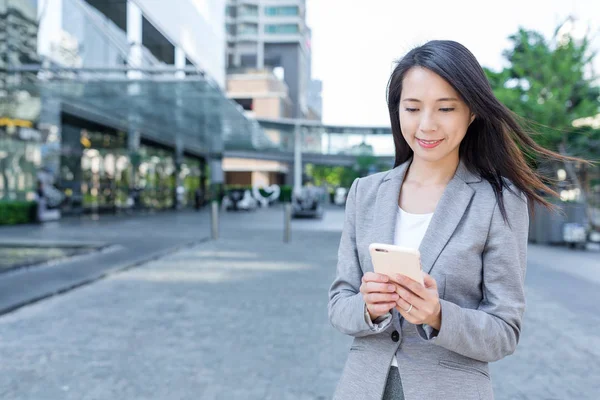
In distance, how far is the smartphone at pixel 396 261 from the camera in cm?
133

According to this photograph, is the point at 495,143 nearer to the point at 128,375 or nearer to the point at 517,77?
the point at 128,375

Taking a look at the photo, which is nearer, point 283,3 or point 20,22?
point 20,22

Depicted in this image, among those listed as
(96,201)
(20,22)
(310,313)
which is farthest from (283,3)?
(310,313)

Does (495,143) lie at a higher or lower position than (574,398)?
higher

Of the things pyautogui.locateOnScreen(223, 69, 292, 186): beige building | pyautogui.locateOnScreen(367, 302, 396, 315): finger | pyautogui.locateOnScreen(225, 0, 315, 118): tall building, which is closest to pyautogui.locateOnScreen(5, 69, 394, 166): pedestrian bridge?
pyautogui.locateOnScreen(367, 302, 396, 315): finger

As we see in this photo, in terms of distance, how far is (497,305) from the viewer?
5.18 feet

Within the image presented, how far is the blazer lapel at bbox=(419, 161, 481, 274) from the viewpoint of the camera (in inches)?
64.6

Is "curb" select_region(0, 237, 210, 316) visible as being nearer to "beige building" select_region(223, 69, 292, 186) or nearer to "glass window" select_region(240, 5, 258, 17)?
"beige building" select_region(223, 69, 292, 186)

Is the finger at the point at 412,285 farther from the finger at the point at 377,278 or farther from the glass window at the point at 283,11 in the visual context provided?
the glass window at the point at 283,11

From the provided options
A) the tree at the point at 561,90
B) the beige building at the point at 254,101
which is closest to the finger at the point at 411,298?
the tree at the point at 561,90

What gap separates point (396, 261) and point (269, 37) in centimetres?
9995

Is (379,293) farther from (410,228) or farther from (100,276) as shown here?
(100,276)

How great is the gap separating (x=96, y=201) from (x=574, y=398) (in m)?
31.6

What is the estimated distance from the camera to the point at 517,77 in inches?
751
